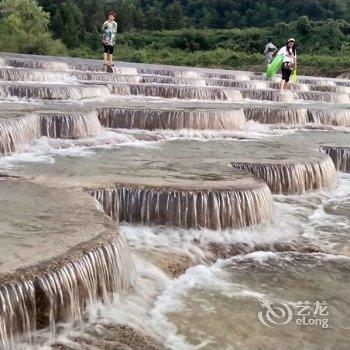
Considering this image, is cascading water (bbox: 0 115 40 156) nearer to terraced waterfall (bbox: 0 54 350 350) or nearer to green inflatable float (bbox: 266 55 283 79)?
terraced waterfall (bbox: 0 54 350 350)

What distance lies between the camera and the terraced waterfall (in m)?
4.72

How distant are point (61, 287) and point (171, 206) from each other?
99.3 inches

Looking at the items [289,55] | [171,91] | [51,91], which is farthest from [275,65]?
[51,91]

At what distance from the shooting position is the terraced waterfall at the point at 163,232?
4.72 meters

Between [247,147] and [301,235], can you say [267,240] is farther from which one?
[247,147]

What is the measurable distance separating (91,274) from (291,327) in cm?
157

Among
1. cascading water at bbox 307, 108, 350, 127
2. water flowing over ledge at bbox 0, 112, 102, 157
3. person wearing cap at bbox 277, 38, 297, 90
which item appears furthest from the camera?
person wearing cap at bbox 277, 38, 297, 90

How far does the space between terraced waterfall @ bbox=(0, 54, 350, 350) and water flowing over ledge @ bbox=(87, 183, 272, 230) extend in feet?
0.04

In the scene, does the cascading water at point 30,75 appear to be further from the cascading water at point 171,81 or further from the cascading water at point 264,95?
the cascading water at point 264,95

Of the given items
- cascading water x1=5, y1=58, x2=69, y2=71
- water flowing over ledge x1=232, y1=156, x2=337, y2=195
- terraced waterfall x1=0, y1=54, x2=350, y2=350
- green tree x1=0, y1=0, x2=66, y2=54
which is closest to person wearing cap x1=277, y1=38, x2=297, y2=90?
terraced waterfall x1=0, y1=54, x2=350, y2=350

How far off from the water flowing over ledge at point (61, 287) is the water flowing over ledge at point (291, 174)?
378 cm

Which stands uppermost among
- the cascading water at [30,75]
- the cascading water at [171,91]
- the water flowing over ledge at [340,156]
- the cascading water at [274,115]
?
the cascading water at [30,75]

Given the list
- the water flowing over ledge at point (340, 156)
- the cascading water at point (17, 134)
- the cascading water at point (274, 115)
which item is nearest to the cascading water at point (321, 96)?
the cascading water at point (274, 115)

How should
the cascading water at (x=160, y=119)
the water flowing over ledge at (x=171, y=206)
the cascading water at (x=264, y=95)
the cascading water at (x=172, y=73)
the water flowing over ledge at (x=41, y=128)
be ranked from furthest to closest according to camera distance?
1. the cascading water at (x=172, y=73)
2. the cascading water at (x=264, y=95)
3. the cascading water at (x=160, y=119)
4. the water flowing over ledge at (x=41, y=128)
5. the water flowing over ledge at (x=171, y=206)
